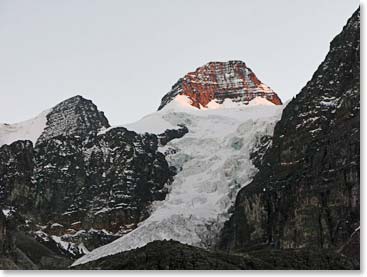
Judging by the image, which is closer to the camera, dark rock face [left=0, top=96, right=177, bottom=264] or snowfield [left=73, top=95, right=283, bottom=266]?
snowfield [left=73, top=95, right=283, bottom=266]

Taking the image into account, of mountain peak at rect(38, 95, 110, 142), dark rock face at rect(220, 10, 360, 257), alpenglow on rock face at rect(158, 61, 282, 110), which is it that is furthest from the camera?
alpenglow on rock face at rect(158, 61, 282, 110)

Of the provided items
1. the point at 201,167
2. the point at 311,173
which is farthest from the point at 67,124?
the point at 311,173

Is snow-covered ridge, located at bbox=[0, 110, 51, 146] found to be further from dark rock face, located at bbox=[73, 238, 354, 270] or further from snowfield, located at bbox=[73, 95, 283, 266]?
dark rock face, located at bbox=[73, 238, 354, 270]

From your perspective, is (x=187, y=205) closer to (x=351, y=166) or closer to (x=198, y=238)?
(x=198, y=238)

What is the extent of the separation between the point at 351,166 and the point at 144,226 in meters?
25.2

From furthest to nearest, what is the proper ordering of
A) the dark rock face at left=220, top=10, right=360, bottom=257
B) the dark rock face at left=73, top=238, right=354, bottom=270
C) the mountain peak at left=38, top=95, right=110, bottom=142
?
1. the mountain peak at left=38, top=95, right=110, bottom=142
2. the dark rock face at left=220, top=10, right=360, bottom=257
3. the dark rock face at left=73, top=238, right=354, bottom=270

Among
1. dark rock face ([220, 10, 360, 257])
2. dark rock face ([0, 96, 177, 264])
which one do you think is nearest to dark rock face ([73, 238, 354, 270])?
dark rock face ([220, 10, 360, 257])

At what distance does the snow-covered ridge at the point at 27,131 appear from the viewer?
73.9 metres

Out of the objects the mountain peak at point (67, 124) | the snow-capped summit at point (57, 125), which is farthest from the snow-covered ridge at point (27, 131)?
the mountain peak at point (67, 124)

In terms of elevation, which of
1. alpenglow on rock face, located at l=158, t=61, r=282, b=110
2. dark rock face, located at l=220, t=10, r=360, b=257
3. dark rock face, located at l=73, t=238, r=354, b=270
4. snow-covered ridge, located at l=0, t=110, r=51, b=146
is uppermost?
alpenglow on rock face, located at l=158, t=61, r=282, b=110

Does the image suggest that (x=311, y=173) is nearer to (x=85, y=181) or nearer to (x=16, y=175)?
(x=85, y=181)

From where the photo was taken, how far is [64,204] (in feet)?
241

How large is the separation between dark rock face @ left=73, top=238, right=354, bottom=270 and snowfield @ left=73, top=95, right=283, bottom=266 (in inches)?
1506

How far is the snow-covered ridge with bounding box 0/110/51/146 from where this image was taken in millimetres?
73938
